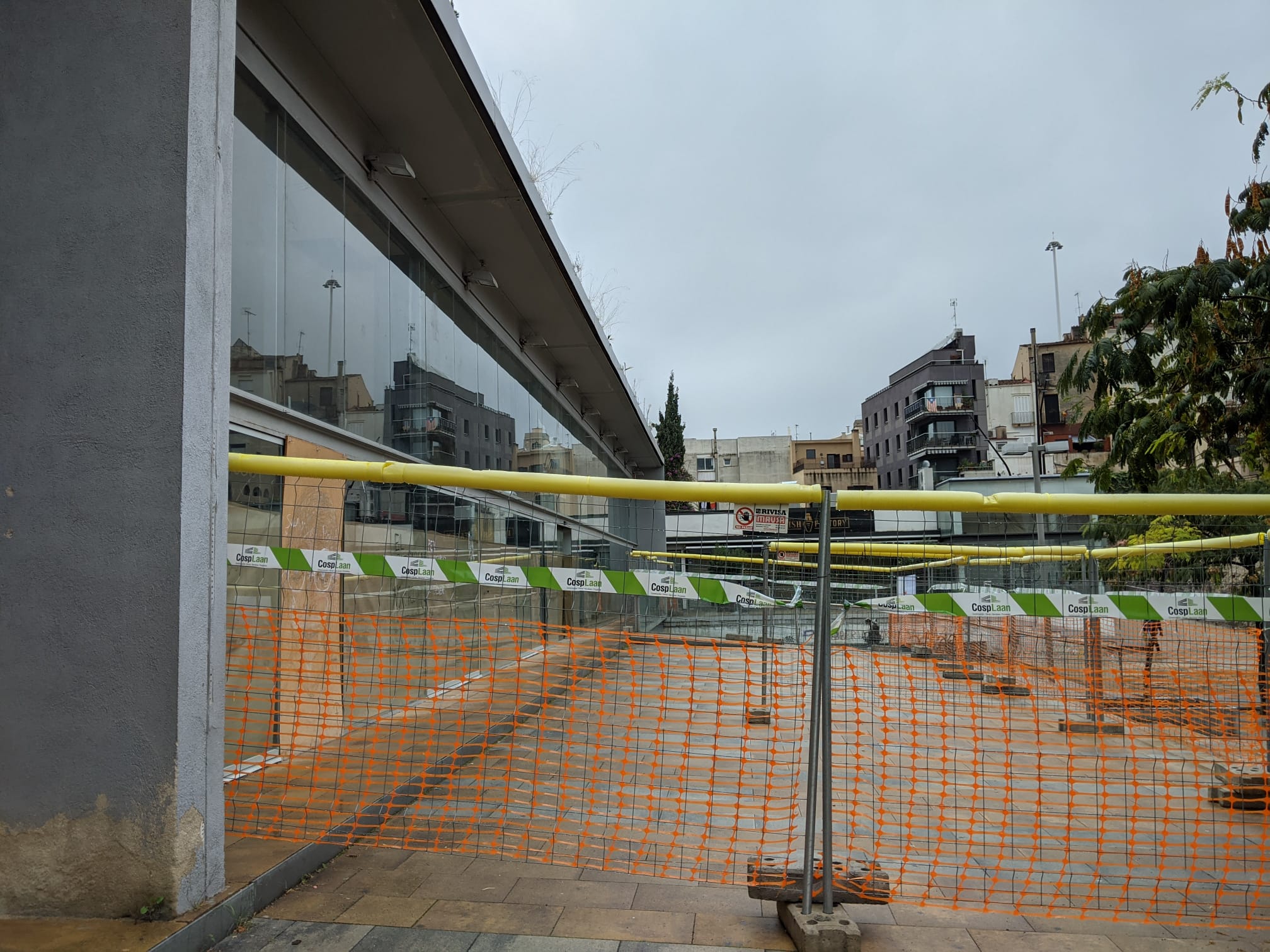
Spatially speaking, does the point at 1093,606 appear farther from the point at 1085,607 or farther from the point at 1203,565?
the point at 1203,565

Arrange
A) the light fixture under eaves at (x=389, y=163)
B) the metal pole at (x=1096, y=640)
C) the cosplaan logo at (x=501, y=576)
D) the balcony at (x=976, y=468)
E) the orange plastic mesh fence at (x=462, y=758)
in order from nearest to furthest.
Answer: the cosplaan logo at (x=501, y=576) → the orange plastic mesh fence at (x=462, y=758) → the metal pole at (x=1096, y=640) → the light fixture under eaves at (x=389, y=163) → the balcony at (x=976, y=468)

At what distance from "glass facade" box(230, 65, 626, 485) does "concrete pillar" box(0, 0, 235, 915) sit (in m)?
1.53

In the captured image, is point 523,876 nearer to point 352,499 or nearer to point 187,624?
point 187,624

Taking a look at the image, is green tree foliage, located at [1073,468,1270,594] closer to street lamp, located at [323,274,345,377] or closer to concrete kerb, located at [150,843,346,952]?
concrete kerb, located at [150,843,346,952]

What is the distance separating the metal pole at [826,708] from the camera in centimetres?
348

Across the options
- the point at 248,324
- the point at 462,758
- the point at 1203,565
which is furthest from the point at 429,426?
the point at 1203,565

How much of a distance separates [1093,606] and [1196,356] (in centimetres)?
559

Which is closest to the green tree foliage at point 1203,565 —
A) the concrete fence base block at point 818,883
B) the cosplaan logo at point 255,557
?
the concrete fence base block at point 818,883

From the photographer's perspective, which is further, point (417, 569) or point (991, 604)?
point (417, 569)

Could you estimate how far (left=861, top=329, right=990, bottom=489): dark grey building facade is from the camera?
66312 millimetres

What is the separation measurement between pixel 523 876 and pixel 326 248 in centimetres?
462

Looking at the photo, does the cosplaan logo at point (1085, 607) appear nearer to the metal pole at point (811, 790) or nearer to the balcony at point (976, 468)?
the metal pole at point (811, 790)

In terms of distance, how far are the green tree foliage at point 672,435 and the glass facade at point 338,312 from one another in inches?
2276

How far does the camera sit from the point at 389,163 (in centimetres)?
742
